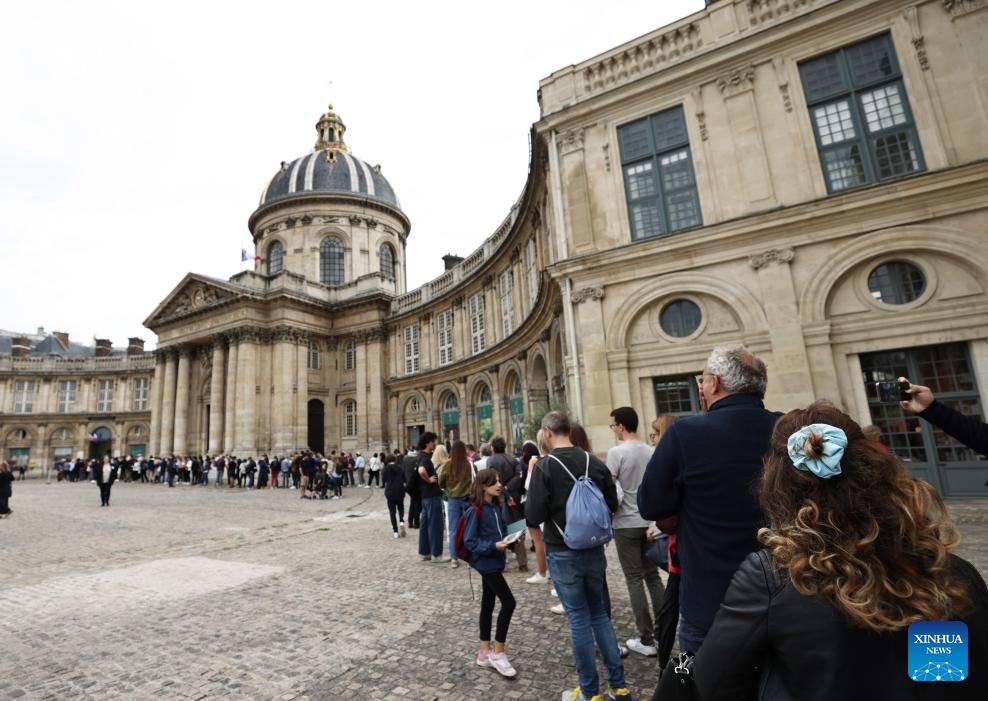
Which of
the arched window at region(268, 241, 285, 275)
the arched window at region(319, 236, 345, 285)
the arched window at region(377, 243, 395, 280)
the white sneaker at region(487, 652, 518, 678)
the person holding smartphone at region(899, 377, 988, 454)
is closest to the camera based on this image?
the person holding smartphone at region(899, 377, 988, 454)

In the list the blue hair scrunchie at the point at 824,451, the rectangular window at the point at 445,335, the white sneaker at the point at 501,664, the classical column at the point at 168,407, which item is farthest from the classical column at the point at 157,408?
the blue hair scrunchie at the point at 824,451

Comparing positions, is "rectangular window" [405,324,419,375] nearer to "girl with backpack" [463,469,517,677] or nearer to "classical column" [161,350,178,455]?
"classical column" [161,350,178,455]

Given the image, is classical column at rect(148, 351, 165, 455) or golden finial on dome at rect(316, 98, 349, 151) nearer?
classical column at rect(148, 351, 165, 455)

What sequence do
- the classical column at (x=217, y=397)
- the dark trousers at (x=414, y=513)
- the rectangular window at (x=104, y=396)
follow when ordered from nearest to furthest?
the dark trousers at (x=414, y=513) → the classical column at (x=217, y=397) → the rectangular window at (x=104, y=396)

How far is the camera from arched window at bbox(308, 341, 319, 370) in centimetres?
3412

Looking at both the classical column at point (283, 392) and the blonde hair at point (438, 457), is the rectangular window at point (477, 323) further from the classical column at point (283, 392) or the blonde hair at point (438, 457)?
the blonde hair at point (438, 457)

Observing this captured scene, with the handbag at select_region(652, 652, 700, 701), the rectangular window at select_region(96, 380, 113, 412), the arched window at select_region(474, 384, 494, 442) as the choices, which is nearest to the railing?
the arched window at select_region(474, 384, 494, 442)

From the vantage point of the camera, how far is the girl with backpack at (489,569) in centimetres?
392

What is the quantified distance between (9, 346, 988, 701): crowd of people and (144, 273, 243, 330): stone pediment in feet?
106

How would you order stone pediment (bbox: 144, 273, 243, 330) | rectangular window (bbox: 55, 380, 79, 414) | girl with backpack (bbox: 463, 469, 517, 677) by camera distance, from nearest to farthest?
girl with backpack (bbox: 463, 469, 517, 677) → stone pediment (bbox: 144, 273, 243, 330) → rectangular window (bbox: 55, 380, 79, 414)

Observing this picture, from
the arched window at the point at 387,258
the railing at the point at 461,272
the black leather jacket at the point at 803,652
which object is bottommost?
the black leather jacket at the point at 803,652

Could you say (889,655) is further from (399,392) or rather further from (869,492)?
(399,392)

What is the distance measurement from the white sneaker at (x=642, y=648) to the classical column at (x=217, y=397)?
32354 mm

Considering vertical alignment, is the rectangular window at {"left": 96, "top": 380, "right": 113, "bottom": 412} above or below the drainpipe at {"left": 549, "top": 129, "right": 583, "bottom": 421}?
above
